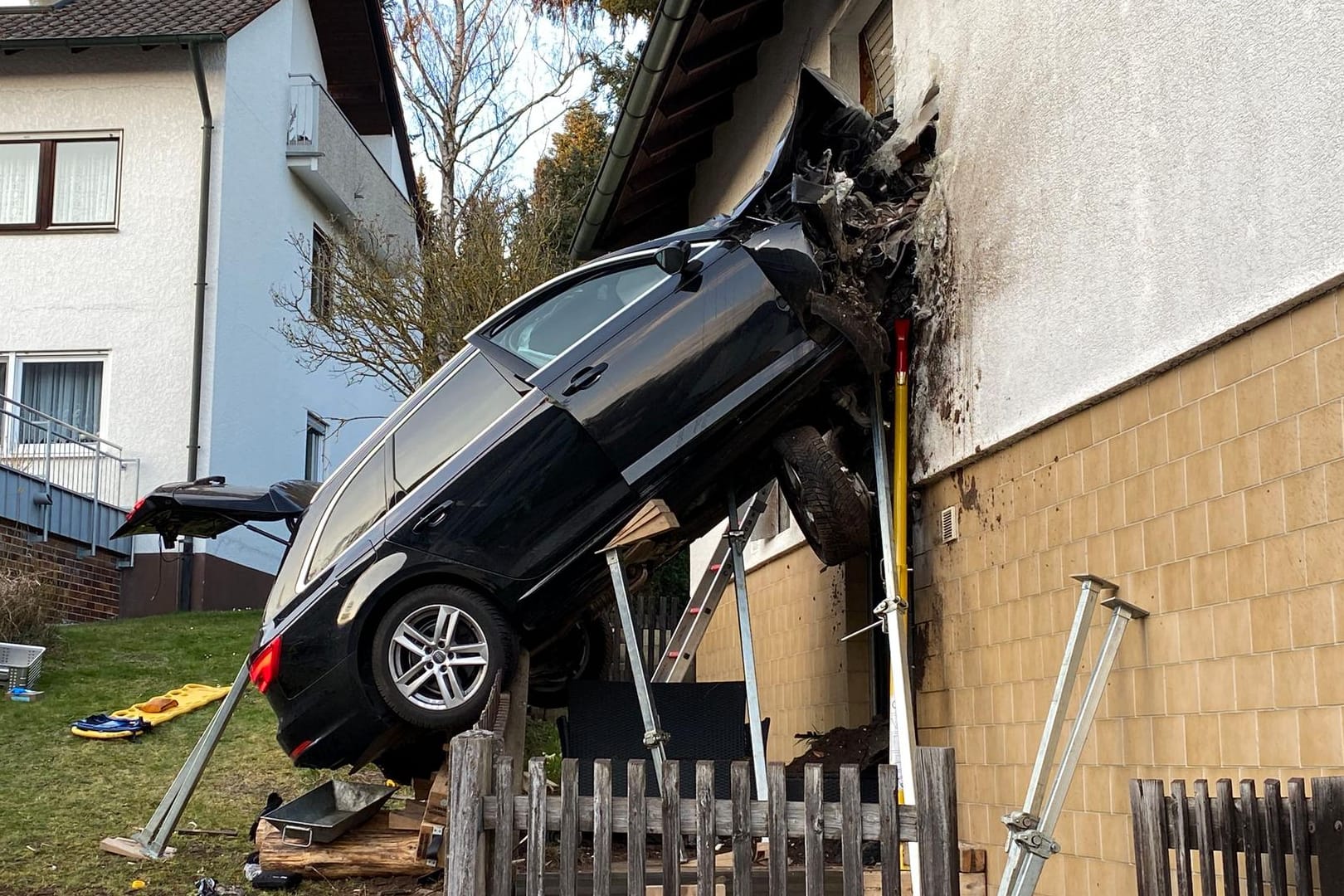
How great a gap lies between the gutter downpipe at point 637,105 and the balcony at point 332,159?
8195 millimetres

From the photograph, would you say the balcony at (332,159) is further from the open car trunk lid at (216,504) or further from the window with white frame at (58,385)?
the open car trunk lid at (216,504)

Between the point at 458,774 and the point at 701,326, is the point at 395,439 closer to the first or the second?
the point at 701,326

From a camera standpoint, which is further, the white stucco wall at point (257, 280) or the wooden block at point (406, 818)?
the white stucco wall at point (257, 280)

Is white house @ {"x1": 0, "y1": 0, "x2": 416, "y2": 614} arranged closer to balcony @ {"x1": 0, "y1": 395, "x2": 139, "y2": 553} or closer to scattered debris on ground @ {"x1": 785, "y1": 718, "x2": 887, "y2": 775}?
balcony @ {"x1": 0, "y1": 395, "x2": 139, "y2": 553}

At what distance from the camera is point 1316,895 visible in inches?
154

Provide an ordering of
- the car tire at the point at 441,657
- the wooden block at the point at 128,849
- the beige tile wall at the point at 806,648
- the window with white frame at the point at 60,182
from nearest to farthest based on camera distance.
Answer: the car tire at the point at 441,657
the wooden block at the point at 128,849
the beige tile wall at the point at 806,648
the window with white frame at the point at 60,182

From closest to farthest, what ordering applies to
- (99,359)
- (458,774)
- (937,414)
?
1. (458,774)
2. (937,414)
3. (99,359)

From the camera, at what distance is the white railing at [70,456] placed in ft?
56.9

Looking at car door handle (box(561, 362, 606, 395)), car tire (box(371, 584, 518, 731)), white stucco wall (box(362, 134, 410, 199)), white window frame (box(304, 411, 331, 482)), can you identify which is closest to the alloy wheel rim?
car tire (box(371, 584, 518, 731))

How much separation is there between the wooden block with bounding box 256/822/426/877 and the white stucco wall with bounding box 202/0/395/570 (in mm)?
11189

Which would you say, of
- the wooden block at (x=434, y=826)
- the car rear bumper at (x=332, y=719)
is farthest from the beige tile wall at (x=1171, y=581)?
the car rear bumper at (x=332, y=719)

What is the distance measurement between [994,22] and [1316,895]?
4611 millimetres

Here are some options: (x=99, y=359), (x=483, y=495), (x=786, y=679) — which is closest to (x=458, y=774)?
(x=483, y=495)

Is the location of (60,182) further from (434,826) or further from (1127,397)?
(1127,397)
